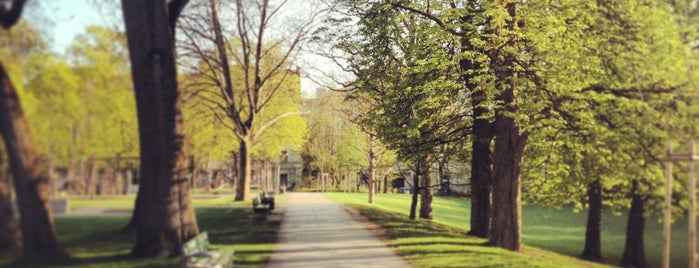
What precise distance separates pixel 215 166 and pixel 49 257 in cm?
222

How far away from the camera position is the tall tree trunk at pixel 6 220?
4039mm

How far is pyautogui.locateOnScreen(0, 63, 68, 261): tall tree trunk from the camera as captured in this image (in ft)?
13.5

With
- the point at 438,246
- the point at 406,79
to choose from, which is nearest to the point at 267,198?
the point at 438,246

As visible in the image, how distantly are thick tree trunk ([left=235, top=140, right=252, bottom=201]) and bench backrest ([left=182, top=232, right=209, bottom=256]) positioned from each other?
665 millimetres

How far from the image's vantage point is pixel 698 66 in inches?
305

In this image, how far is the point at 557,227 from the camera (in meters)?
11.1

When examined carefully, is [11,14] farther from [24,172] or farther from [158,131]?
[158,131]

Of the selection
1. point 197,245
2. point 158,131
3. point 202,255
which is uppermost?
point 158,131

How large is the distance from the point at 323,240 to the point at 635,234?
6746mm

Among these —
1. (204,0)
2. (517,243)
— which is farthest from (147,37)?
(517,243)

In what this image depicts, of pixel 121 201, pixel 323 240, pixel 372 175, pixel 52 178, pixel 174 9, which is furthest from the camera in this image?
pixel 372 175

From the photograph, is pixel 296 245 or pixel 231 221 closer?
pixel 231 221

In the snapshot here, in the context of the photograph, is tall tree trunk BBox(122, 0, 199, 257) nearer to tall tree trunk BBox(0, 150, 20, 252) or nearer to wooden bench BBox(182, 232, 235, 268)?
wooden bench BBox(182, 232, 235, 268)

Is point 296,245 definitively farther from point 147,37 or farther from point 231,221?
point 147,37
